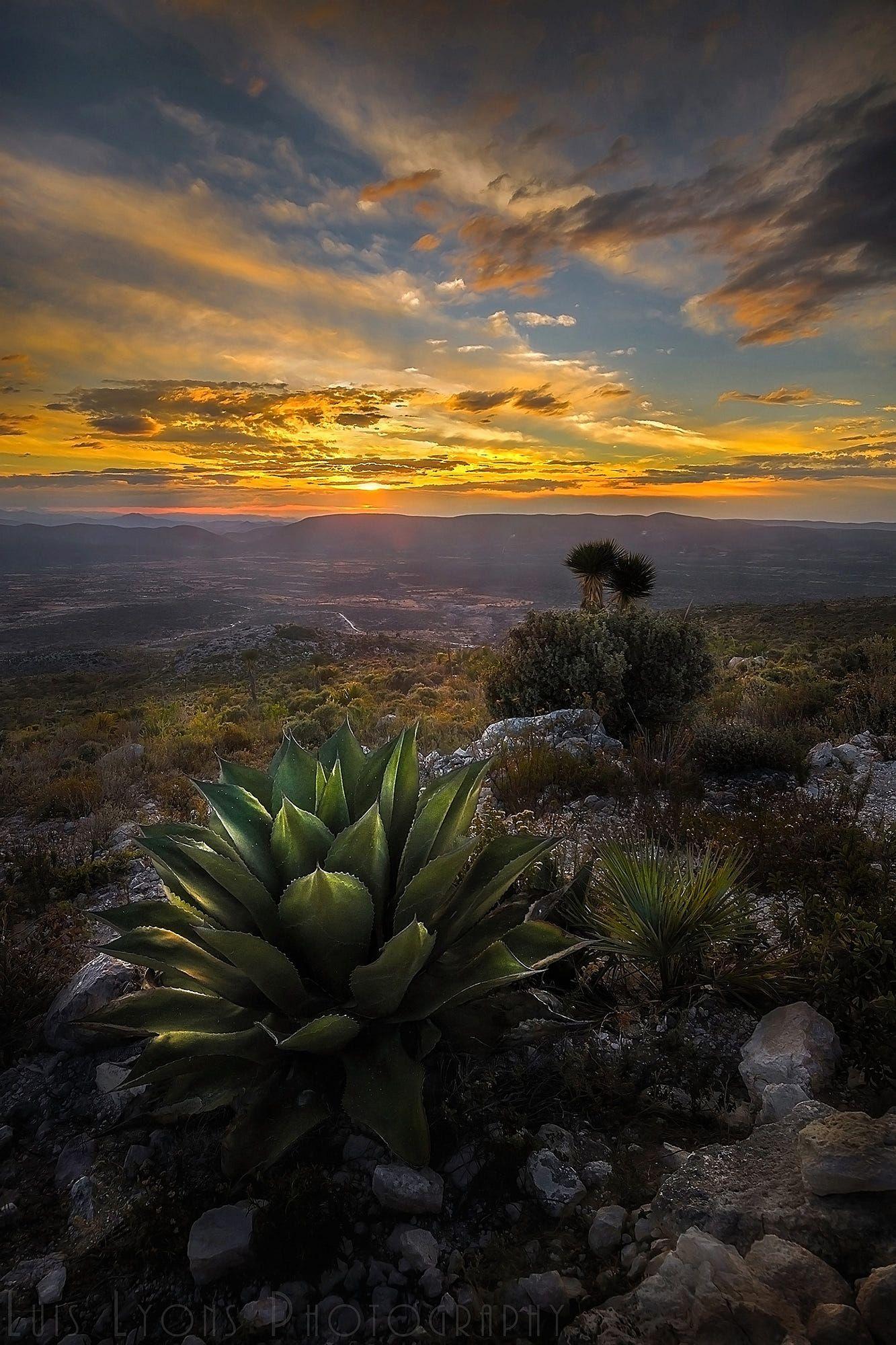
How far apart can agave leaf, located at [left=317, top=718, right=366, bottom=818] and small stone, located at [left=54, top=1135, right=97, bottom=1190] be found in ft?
4.75

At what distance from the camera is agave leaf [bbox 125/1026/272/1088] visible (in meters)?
2.00

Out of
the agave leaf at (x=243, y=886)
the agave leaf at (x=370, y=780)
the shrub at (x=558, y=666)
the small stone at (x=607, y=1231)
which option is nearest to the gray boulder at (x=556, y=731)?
the shrub at (x=558, y=666)

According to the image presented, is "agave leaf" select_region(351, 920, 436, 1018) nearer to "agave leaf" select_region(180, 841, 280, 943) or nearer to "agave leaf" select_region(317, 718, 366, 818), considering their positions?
"agave leaf" select_region(180, 841, 280, 943)

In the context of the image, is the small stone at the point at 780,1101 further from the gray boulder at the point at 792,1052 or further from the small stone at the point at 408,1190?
the small stone at the point at 408,1190

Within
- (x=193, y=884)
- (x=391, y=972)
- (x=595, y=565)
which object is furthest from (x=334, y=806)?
(x=595, y=565)

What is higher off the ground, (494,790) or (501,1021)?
(501,1021)

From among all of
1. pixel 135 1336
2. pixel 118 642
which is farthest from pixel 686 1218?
pixel 118 642

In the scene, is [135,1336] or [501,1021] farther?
[501,1021]

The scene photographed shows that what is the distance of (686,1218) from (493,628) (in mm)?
63260

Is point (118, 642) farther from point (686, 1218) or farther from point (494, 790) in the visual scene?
point (686, 1218)

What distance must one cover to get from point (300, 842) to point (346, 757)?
0.78 metres

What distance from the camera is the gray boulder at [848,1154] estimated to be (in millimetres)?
1477

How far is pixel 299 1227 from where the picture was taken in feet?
5.89

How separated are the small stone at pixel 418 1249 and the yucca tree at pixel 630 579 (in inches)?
572
